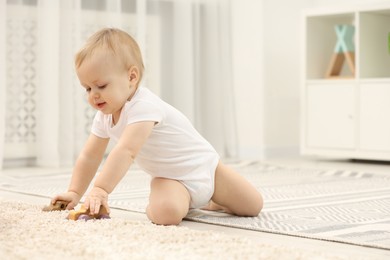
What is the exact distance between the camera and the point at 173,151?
58.4 inches

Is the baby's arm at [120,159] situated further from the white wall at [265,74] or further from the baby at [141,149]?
the white wall at [265,74]

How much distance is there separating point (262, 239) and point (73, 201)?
47 cm

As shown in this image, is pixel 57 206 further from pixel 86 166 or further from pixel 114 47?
pixel 114 47

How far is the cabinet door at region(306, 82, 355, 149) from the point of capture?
3004mm

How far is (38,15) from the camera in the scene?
2.68m

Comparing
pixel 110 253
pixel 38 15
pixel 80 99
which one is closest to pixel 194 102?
pixel 80 99

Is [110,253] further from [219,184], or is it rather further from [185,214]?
[219,184]

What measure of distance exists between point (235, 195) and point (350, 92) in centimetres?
161

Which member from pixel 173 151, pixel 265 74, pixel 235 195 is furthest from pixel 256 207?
pixel 265 74

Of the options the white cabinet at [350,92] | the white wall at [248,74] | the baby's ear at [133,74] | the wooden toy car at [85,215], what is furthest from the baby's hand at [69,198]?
the white wall at [248,74]

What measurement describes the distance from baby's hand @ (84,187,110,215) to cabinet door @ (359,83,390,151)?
1802 mm

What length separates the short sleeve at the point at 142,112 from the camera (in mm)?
1397

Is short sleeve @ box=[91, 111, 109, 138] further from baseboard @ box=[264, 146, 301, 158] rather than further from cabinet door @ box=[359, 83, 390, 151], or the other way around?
baseboard @ box=[264, 146, 301, 158]

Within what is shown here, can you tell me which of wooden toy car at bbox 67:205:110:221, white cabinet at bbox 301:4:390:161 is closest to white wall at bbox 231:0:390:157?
white cabinet at bbox 301:4:390:161
